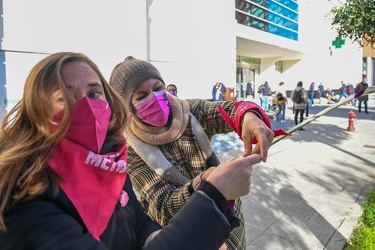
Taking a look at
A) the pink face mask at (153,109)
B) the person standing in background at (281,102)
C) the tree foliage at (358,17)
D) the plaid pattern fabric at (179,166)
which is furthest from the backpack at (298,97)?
the pink face mask at (153,109)

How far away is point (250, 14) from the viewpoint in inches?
655

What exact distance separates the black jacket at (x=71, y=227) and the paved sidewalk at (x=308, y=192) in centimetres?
257

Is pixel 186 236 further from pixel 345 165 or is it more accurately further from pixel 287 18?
pixel 287 18

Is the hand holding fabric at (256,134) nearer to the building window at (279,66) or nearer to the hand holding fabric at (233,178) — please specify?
the hand holding fabric at (233,178)

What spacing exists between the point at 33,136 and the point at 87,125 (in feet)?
0.60

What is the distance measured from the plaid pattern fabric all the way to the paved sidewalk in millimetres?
1930

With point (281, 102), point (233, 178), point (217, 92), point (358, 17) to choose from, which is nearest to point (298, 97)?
point (281, 102)

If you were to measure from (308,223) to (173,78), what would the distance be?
7683 millimetres

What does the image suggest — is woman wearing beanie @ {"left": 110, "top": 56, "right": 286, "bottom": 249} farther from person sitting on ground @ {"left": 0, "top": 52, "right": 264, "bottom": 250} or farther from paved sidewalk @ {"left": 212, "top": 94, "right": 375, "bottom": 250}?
paved sidewalk @ {"left": 212, "top": 94, "right": 375, "bottom": 250}

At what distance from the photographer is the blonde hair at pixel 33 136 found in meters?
0.80

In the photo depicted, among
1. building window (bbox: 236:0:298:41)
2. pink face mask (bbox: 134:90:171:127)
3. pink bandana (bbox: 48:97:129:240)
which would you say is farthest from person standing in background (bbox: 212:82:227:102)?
pink bandana (bbox: 48:97:129:240)

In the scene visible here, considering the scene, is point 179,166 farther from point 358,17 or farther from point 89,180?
point 358,17

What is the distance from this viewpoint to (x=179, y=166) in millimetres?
1579

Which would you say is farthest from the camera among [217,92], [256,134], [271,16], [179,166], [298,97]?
[271,16]
